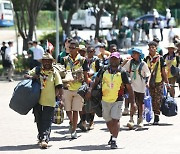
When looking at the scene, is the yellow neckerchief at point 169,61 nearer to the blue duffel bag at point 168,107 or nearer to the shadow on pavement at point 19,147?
the blue duffel bag at point 168,107

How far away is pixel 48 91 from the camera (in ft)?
36.6

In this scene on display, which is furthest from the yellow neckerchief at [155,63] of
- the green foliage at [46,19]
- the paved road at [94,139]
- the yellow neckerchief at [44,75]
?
the green foliage at [46,19]

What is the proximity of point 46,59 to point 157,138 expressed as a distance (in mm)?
2632

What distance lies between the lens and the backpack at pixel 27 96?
36.3 feet

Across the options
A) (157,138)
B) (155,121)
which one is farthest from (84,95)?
(155,121)

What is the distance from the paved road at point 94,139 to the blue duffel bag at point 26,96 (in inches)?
27.5

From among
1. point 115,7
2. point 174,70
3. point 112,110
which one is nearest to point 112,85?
point 112,110

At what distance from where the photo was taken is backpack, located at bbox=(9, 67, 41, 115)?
1108cm

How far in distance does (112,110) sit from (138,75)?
2.37m

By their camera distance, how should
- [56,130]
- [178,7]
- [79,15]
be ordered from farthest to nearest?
[178,7]
[79,15]
[56,130]

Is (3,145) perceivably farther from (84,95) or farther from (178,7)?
(178,7)

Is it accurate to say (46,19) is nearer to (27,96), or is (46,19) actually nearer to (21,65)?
(21,65)

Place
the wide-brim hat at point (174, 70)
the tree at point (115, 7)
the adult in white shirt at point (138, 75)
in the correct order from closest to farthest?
the adult in white shirt at point (138, 75) → the wide-brim hat at point (174, 70) → the tree at point (115, 7)

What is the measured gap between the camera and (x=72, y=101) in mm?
12539
